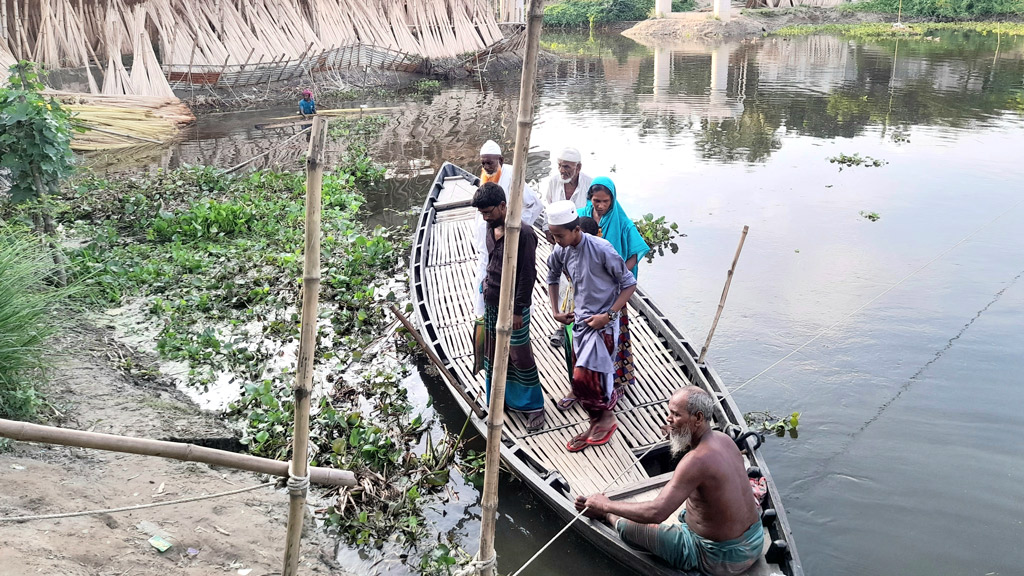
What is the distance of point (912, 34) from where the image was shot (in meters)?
33.2

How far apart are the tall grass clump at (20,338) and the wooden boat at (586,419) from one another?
8.28 feet

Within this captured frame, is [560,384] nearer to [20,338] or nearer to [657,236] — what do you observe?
[20,338]

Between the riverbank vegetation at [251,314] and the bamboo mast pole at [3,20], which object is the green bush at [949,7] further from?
the bamboo mast pole at [3,20]

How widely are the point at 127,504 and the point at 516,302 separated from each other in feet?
7.71

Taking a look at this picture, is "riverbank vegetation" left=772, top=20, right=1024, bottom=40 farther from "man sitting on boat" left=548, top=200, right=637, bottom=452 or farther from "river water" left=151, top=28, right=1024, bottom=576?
"man sitting on boat" left=548, top=200, right=637, bottom=452

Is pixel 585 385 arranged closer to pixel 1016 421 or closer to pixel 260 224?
pixel 1016 421

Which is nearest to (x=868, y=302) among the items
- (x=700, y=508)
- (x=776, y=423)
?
(x=776, y=423)

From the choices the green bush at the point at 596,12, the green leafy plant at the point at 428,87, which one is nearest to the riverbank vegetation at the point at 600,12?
the green bush at the point at 596,12

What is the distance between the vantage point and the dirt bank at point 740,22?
37219 mm

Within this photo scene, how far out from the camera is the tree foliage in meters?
5.64

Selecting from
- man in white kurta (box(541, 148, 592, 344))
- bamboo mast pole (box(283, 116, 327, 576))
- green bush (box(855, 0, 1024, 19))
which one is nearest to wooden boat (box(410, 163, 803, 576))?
man in white kurta (box(541, 148, 592, 344))

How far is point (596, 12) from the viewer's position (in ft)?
145

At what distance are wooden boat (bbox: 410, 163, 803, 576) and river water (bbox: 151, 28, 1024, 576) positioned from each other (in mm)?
399

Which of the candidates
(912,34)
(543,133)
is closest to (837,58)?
(912,34)
